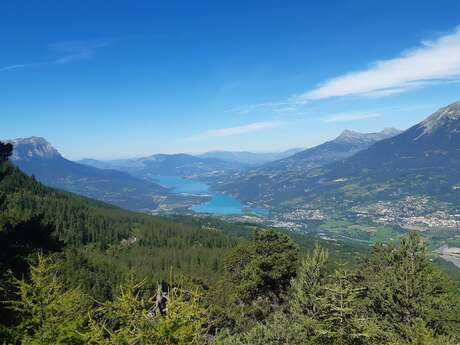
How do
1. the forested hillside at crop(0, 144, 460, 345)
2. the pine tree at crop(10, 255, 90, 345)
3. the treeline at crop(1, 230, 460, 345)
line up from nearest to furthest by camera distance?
the treeline at crop(1, 230, 460, 345) < the forested hillside at crop(0, 144, 460, 345) < the pine tree at crop(10, 255, 90, 345)

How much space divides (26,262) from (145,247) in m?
131

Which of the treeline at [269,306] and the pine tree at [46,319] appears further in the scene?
the pine tree at [46,319]

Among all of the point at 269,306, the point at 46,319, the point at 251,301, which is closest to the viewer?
the point at 46,319

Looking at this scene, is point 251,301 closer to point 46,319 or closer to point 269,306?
point 269,306

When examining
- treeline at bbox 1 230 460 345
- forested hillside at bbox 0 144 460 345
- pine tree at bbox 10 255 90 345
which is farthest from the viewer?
pine tree at bbox 10 255 90 345

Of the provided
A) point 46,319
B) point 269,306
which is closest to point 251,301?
point 269,306

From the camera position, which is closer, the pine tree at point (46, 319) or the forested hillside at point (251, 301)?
the forested hillside at point (251, 301)

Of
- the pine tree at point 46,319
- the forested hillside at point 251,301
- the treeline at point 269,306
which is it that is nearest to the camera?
the treeline at point 269,306

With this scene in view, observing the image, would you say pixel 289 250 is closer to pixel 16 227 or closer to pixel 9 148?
pixel 16 227

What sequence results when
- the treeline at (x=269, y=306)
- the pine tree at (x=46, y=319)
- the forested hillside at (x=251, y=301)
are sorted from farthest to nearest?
the pine tree at (x=46, y=319) → the forested hillside at (x=251, y=301) → the treeline at (x=269, y=306)

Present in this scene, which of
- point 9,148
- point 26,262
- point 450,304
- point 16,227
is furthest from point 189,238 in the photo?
point 450,304

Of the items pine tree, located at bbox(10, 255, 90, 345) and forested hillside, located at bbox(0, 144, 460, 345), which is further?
pine tree, located at bbox(10, 255, 90, 345)

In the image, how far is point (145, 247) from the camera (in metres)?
173

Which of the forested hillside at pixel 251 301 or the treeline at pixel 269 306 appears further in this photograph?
the forested hillside at pixel 251 301
